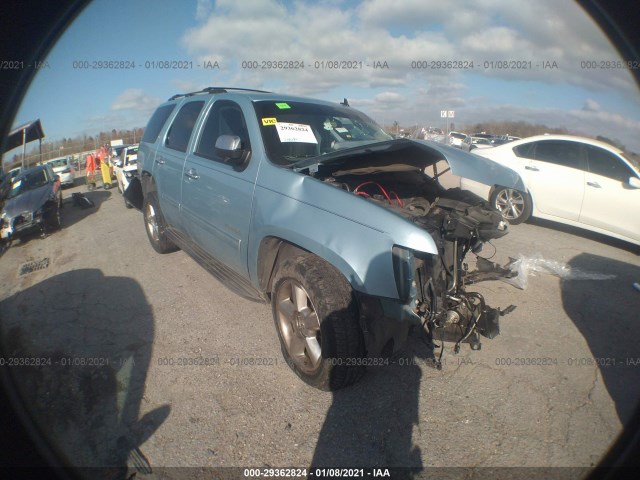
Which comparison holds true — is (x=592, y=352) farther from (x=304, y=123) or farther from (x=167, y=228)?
(x=167, y=228)

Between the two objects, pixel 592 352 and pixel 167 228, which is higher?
pixel 167 228

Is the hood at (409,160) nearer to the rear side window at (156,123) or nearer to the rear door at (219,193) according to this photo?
the rear door at (219,193)

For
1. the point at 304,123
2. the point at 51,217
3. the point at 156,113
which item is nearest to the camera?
the point at 304,123

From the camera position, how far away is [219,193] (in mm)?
3166

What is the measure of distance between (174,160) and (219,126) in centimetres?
94

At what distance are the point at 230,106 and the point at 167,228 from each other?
2129 millimetres

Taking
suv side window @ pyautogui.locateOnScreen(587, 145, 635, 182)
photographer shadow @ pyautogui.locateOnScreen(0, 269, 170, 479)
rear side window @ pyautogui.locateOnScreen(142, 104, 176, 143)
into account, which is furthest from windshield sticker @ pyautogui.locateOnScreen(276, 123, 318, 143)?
suv side window @ pyautogui.locateOnScreen(587, 145, 635, 182)

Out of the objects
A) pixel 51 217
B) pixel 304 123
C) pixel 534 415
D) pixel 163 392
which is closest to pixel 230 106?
pixel 304 123

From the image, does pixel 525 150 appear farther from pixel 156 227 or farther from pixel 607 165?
pixel 156 227

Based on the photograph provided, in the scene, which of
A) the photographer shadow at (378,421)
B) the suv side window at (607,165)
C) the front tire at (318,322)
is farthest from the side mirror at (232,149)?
the suv side window at (607,165)

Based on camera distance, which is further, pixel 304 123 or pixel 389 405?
pixel 304 123

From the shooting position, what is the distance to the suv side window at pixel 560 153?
624 centimetres

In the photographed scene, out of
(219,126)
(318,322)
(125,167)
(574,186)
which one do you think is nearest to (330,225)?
(318,322)

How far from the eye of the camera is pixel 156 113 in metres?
5.21
